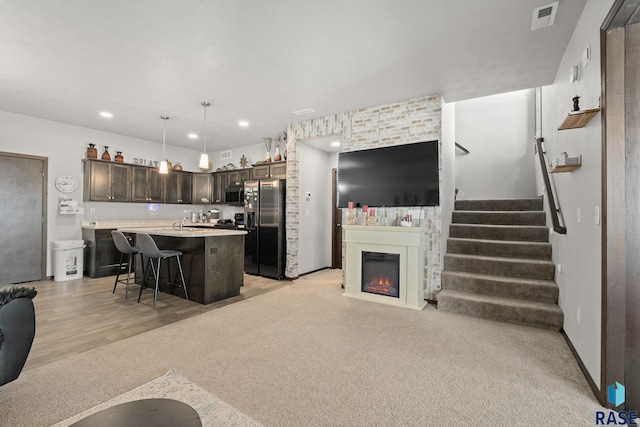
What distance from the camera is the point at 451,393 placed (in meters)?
1.98

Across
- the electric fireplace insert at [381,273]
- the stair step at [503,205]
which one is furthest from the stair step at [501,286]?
the stair step at [503,205]

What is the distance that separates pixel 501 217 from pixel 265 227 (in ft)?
13.2

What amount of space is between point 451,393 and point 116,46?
4.15 metres

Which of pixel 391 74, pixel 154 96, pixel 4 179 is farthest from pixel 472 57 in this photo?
pixel 4 179

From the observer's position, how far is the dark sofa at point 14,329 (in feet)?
5.98

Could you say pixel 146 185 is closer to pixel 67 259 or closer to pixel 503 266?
pixel 67 259

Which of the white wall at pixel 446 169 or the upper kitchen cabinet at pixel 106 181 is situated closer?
the white wall at pixel 446 169

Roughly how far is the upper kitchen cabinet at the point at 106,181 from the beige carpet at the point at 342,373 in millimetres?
3968

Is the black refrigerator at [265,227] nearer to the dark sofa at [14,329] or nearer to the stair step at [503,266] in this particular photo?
the stair step at [503,266]

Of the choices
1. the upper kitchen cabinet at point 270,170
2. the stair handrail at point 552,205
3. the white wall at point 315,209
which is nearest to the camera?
the stair handrail at point 552,205

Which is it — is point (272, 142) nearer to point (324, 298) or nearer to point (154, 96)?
point (154, 96)

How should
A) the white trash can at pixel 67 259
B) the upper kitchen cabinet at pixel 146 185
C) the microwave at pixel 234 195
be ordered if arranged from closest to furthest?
1. the white trash can at pixel 67 259
2. the upper kitchen cabinet at pixel 146 185
3. the microwave at pixel 234 195

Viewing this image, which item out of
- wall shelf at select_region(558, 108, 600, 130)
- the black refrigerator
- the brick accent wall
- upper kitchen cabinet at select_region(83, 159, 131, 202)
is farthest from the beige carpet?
upper kitchen cabinet at select_region(83, 159, 131, 202)

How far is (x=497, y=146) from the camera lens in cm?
562
